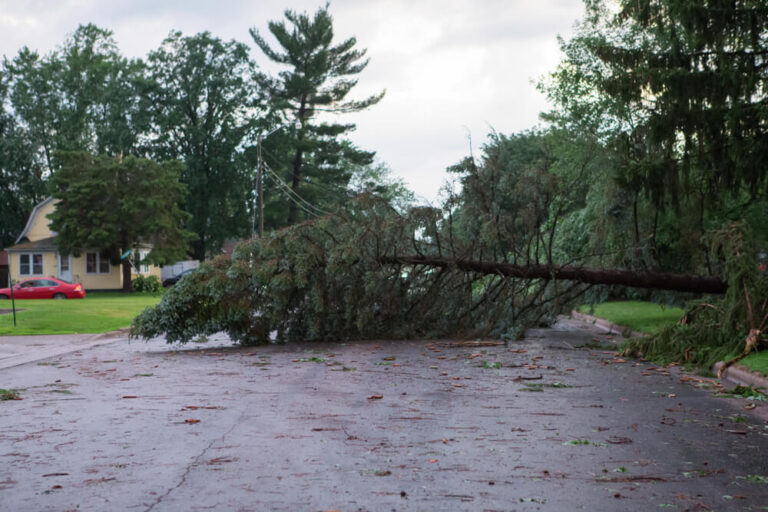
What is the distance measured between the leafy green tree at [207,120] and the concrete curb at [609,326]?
1459 inches

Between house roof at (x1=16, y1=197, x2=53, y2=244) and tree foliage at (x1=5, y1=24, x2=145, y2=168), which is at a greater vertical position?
tree foliage at (x1=5, y1=24, x2=145, y2=168)

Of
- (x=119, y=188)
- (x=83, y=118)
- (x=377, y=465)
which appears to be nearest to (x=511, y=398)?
(x=377, y=465)

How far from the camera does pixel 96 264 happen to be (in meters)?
55.1

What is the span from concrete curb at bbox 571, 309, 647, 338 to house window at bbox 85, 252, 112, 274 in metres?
38.3

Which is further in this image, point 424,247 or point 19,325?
point 19,325

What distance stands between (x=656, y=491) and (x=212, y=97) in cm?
5696

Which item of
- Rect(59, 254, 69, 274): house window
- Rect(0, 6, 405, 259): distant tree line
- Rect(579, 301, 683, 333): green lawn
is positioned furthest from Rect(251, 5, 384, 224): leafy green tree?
Rect(579, 301, 683, 333): green lawn

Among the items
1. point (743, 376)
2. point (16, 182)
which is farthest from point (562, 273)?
point (16, 182)

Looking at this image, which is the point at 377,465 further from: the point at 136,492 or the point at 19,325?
the point at 19,325

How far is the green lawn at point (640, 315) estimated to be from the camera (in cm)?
1900

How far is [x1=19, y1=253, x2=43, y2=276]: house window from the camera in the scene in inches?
2156

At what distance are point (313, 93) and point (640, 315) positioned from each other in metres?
40.1

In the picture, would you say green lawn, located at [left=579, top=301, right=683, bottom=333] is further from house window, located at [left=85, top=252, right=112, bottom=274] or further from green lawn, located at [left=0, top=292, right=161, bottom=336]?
house window, located at [left=85, top=252, right=112, bottom=274]

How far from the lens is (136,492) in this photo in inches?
196
